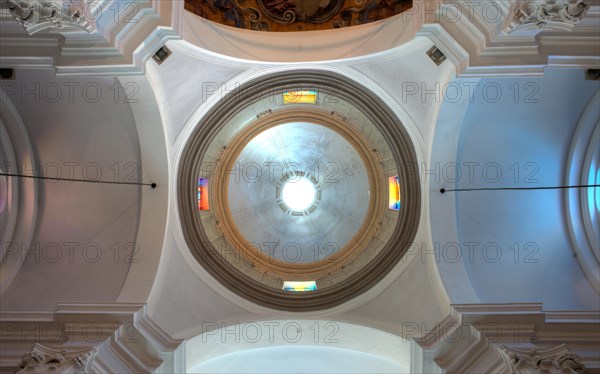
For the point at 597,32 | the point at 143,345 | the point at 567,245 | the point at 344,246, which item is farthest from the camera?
the point at 344,246

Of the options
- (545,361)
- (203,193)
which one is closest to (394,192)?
(203,193)

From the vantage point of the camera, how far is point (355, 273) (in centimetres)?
1209

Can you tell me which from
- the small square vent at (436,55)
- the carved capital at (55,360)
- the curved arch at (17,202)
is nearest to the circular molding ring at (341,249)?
the small square vent at (436,55)

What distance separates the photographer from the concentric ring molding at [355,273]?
38.9 feet

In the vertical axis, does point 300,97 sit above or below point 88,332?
above

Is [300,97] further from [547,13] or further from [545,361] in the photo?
[545,361]

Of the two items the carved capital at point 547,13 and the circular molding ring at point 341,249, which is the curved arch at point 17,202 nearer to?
the circular molding ring at point 341,249

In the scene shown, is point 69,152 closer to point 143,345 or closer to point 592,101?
point 143,345

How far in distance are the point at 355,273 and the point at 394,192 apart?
1.90 meters

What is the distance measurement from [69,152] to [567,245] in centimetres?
929

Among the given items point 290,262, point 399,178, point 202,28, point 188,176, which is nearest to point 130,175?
point 188,176

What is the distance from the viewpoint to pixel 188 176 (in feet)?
39.5

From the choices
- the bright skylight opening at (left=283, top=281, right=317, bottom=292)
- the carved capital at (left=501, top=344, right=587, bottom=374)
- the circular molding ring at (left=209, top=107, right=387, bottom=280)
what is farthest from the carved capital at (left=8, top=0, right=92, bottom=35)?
the carved capital at (left=501, top=344, right=587, bottom=374)

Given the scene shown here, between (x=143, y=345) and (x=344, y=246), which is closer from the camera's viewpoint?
(x=143, y=345)
